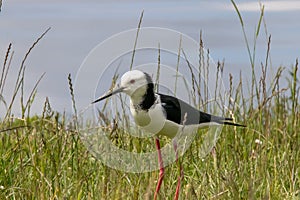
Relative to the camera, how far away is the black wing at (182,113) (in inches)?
182

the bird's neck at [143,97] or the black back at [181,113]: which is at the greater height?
the bird's neck at [143,97]

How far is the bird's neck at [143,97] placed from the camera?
4379 millimetres

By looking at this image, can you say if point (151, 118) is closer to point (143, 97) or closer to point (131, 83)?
point (143, 97)

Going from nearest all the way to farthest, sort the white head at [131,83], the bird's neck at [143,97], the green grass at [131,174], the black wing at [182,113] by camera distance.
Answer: the green grass at [131,174]
the white head at [131,83]
the bird's neck at [143,97]
the black wing at [182,113]

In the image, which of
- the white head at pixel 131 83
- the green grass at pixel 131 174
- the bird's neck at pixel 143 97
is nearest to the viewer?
the green grass at pixel 131 174


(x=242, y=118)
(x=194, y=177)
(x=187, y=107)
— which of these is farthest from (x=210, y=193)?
(x=242, y=118)

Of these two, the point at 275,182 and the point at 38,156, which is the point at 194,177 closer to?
the point at 275,182

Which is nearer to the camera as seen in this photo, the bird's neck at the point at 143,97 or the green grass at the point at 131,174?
the green grass at the point at 131,174

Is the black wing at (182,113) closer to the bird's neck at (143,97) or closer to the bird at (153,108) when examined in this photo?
the bird at (153,108)

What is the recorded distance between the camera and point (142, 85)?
4.33 meters

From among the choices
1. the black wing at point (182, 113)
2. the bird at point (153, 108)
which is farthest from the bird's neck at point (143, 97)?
the black wing at point (182, 113)

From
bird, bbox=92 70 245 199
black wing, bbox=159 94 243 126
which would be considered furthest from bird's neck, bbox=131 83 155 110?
black wing, bbox=159 94 243 126

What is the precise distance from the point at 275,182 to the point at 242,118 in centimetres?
184

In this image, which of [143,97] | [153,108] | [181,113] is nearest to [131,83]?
[143,97]
